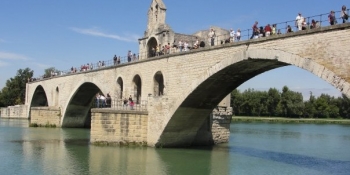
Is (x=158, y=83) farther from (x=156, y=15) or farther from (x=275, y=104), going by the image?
(x=275, y=104)

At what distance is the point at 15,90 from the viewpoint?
75.8 meters

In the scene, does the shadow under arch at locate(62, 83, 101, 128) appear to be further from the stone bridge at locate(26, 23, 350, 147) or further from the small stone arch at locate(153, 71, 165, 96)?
the small stone arch at locate(153, 71, 165, 96)

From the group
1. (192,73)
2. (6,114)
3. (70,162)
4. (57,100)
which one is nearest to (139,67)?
(192,73)

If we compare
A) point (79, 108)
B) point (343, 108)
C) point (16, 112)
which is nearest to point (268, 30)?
point (79, 108)

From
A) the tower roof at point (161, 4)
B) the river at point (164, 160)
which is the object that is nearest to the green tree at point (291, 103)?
the tower roof at point (161, 4)

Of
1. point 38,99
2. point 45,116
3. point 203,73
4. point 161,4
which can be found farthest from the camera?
point 38,99

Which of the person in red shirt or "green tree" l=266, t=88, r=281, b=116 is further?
"green tree" l=266, t=88, r=281, b=116

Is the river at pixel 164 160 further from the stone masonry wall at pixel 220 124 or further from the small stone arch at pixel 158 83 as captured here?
the small stone arch at pixel 158 83

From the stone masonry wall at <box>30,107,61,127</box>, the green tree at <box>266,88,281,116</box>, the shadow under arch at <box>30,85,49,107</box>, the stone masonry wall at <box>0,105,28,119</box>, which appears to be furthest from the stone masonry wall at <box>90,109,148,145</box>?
the green tree at <box>266,88,281,116</box>

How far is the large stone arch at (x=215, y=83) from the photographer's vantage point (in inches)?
616

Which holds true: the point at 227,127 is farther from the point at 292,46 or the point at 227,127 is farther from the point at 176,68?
the point at 292,46

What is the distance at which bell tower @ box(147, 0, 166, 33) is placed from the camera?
3048cm

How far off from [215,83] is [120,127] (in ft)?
19.7

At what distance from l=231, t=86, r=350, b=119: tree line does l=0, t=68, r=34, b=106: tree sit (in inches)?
1572
